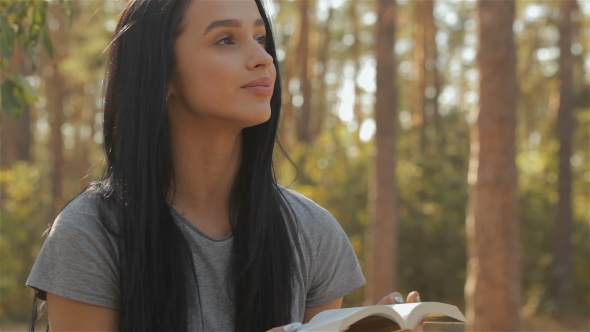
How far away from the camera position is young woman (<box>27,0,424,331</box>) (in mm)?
2236

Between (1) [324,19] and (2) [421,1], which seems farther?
(1) [324,19]

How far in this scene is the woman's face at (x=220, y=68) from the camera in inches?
93.7

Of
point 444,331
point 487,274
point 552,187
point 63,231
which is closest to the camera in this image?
point 63,231

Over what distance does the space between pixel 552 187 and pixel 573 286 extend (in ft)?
7.13

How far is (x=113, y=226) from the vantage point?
2299 millimetres

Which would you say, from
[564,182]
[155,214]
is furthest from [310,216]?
[564,182]

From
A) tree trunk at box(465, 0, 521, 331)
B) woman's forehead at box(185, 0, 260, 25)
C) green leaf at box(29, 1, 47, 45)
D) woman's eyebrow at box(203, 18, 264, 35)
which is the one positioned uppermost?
green leaf at box(29, 1, 47, 45)

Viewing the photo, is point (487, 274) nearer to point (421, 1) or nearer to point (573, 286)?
point (573, 286)

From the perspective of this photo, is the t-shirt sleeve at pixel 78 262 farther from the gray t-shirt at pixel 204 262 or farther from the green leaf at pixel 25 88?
the green leaf at pixel 25 88

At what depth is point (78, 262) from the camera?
220cm

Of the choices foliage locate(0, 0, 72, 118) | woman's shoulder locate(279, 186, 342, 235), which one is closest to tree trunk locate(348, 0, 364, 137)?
foliage locate(0, 0, 72, 118)

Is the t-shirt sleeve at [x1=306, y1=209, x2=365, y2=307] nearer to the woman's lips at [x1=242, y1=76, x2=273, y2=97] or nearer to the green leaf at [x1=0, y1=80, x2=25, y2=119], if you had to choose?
the woman's lips at [x1=242, y1=76, x2=273, y2=97]

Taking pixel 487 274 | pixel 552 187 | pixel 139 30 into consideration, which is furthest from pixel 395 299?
pixel 552 187

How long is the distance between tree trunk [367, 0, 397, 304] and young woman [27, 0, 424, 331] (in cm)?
975
